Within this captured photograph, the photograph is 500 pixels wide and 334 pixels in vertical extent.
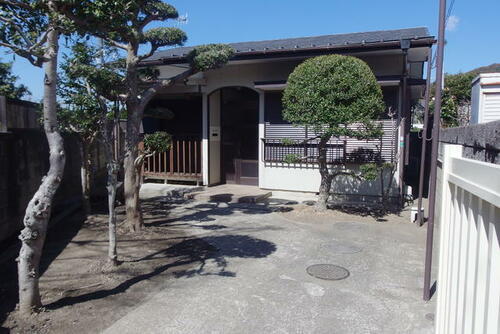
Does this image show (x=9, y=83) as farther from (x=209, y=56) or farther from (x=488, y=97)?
(x=488, y=97)

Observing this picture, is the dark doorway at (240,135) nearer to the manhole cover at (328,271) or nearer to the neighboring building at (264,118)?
the neighboring building at (264,118)

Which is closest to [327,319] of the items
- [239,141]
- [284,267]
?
[284,267]

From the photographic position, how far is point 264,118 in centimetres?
1145

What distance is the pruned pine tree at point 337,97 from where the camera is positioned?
26.2 feet

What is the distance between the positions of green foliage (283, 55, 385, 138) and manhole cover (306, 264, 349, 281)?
3366mm

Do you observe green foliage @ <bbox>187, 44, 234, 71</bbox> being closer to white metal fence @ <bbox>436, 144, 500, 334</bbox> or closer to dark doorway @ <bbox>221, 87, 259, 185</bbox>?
dark doorway @ <bbox>221, 87, 259, 185</bbox>

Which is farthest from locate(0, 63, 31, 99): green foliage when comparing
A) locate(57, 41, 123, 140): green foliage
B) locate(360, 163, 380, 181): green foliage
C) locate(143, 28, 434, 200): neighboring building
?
locate(360, 163, 380, 181): green foliage

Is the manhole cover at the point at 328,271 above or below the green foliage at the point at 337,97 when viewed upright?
below

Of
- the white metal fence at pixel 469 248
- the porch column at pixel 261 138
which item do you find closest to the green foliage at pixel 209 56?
the porch column at pixel 261 138

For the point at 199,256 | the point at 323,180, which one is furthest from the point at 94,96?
the point at 323,180

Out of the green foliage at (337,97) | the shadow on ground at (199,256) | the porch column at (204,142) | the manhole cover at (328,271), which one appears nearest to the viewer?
the shadow on ground at (199,256)

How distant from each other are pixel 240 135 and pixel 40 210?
9.06 metres

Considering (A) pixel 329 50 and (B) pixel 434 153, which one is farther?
(A) pixel 329 50

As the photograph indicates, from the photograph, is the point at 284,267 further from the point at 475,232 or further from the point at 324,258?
the point at 475,232
